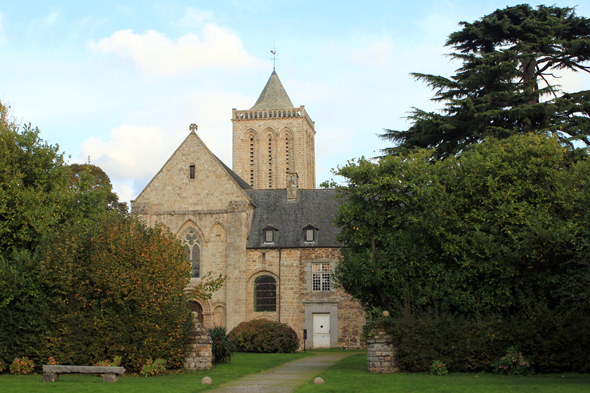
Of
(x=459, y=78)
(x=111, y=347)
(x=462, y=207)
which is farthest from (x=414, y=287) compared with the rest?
(x=459, y=78)

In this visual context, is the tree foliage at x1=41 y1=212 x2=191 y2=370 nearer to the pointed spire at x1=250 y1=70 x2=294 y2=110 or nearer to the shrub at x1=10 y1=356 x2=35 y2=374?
the shrub at x1=10 y1=356 x2=35 y2=374

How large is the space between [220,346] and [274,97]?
47197 millimetres

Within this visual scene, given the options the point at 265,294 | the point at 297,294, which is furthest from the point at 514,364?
the point at 265,294

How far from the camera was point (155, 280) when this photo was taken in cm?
1808

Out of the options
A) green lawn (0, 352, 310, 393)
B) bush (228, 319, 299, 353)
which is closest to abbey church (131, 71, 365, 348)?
bush (228, 319, 299, 353)

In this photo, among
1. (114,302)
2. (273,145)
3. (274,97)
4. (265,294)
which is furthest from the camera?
(274,97)

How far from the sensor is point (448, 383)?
48.5ft

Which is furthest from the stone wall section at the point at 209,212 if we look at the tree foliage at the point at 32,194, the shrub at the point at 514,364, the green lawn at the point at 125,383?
the shrub at the point at 514,364

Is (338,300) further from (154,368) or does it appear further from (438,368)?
(154,368)

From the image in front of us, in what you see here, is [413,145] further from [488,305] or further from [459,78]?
[488,305]

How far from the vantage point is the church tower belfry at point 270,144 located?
203 ft

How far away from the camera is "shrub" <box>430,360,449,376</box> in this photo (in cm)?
1720

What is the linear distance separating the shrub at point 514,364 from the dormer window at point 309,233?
19051 millimetres

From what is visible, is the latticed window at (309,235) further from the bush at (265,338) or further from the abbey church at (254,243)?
the bush at (265,338)
